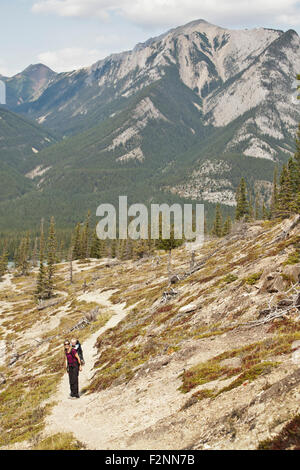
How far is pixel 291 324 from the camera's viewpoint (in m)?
18.2

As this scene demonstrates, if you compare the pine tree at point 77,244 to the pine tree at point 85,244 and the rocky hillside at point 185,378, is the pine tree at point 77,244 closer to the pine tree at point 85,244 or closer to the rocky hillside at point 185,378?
the pine tree at point 85,244

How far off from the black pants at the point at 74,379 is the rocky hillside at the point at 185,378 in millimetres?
861

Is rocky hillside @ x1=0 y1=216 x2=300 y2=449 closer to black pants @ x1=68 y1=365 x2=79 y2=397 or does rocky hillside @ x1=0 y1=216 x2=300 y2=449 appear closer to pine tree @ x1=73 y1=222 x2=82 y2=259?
black pants @ x1=68 y1=365 x2=79 y2=397

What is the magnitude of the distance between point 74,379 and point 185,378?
768 centimetres

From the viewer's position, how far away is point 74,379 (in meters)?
20.9

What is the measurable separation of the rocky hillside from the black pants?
861 mm

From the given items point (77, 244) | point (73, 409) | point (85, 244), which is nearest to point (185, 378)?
point (73, 409)

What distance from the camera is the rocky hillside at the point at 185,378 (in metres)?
11.0

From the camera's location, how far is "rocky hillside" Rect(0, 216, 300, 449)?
11.0 m

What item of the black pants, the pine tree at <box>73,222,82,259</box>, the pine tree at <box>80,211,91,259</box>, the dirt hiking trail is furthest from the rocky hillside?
the pine tree at <box>73,222,82,259</box>

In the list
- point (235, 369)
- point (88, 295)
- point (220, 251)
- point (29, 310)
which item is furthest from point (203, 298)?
point (29, 310)

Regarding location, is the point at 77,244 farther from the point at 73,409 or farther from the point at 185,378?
Answer: the point at 185,378

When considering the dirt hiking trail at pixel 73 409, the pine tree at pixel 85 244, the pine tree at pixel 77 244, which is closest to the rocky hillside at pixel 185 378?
the dirt hiking trail at pixel 73 409

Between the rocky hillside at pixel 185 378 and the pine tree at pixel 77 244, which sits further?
the pine tree at pixel 77 244
